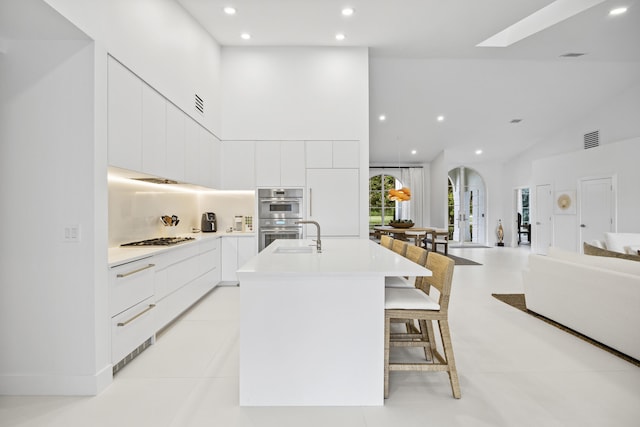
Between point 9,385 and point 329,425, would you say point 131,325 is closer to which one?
point 9,385

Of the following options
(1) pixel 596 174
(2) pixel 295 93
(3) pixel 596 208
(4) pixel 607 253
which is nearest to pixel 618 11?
(4) pixel 607 253

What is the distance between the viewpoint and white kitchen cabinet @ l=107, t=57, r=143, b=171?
2203mm

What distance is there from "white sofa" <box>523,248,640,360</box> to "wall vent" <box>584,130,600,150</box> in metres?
5.43

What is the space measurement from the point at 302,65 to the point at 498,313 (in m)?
4.22

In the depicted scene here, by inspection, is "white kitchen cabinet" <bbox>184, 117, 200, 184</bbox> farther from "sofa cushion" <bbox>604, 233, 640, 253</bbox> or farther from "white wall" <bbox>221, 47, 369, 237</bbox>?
"sofa cushion" <bbox>604, 233, 640, 253</bbox>

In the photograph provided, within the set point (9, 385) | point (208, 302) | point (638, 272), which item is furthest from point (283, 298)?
point (638, 272)

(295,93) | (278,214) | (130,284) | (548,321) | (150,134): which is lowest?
(548,321)

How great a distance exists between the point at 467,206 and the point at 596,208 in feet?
13.4

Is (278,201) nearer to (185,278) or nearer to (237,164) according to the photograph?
(237,164)

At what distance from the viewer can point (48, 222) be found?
6.52 ft

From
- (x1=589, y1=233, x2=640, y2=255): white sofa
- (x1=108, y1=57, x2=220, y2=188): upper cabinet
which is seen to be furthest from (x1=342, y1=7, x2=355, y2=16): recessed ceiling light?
(x1=589, y1=233, x2=640, y2=255): white sofa

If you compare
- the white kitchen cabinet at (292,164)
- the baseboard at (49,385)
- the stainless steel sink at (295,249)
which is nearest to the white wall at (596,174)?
the white kitchen cabinet at (292,164)

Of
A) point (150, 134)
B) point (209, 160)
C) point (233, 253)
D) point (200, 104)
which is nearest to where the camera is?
point (150, 134)

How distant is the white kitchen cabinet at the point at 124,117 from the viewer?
86.7 inches
